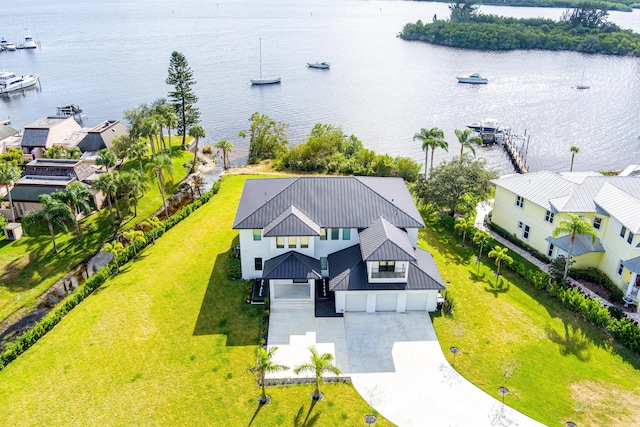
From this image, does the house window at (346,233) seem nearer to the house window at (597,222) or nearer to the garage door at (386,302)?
the garage door at (386,302)

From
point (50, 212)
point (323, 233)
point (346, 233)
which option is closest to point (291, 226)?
point (323, 233)

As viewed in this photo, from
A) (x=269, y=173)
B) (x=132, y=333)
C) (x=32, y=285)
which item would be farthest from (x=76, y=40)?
(x=132, y=333)

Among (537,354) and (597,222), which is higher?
(597,222)

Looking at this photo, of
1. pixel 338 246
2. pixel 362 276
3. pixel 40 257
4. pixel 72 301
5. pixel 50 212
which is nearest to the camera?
pixel 362 276

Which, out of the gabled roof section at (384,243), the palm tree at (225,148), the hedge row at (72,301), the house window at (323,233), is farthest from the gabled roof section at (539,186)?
the palm tree at (225,148)

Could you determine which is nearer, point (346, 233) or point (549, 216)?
point (346, 233)

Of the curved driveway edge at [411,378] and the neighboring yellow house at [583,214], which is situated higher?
the neighboring yellow house at [583,214]

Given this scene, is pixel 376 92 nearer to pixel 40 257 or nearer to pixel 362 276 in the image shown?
pixel 362 276
